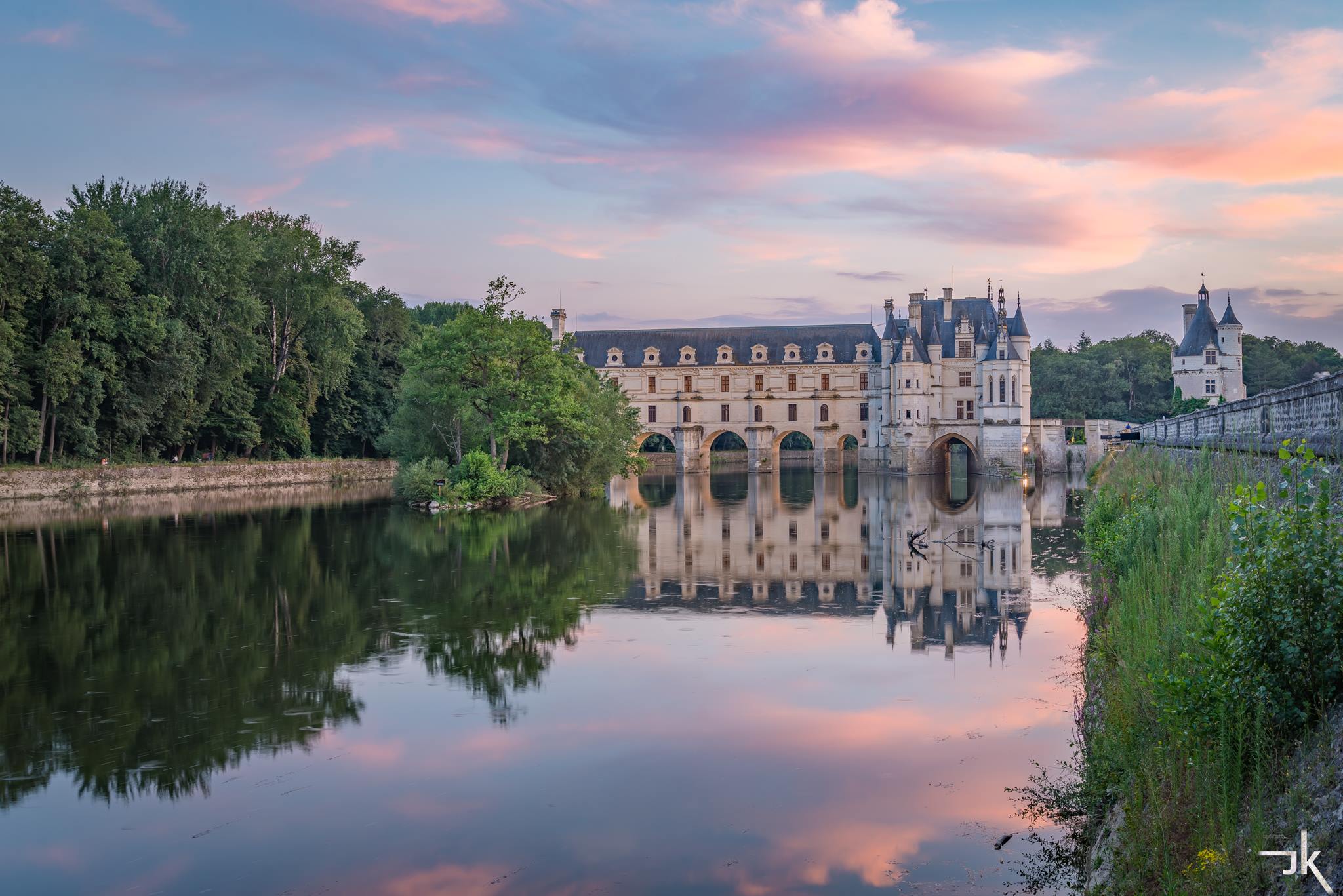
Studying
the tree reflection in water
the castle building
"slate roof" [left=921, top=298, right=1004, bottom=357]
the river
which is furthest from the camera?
"slate roof" [left=921, top=298, right=1004, bottom=357]

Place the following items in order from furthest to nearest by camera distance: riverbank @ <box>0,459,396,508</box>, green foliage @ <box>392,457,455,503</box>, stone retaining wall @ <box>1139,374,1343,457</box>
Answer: riverbank @ <box>0,459,396,508</box>
green foliage @ <box>392,457,455,503</box>
stone retaining wall @ <box>1139,374,1343,457</box>

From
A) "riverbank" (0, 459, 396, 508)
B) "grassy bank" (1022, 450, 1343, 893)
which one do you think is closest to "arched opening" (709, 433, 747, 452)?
"riverbank" (0, 459, 396, 508)

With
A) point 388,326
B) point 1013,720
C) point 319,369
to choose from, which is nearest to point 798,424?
point 388,326

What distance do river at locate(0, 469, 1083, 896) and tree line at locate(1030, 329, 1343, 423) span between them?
57.1 metres

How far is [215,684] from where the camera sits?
11180 mm

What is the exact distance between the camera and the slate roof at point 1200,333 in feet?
180

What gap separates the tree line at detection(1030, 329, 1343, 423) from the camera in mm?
73250

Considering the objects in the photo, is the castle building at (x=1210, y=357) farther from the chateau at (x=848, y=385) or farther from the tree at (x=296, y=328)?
the tree at (x=296, y=328)

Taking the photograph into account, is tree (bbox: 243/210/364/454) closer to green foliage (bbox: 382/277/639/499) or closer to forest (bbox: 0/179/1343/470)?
forest (bbox: 0/179/1343/470)

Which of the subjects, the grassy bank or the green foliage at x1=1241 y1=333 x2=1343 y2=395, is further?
the green foliage at x1=1241 y1=333 x2=1343 y2=395

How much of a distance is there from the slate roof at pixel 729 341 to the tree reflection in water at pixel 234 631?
45554 mm

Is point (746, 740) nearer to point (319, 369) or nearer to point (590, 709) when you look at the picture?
point (590, 709)

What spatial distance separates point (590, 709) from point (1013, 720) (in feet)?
13.4

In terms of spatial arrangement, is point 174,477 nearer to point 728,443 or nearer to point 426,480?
point 426,480
